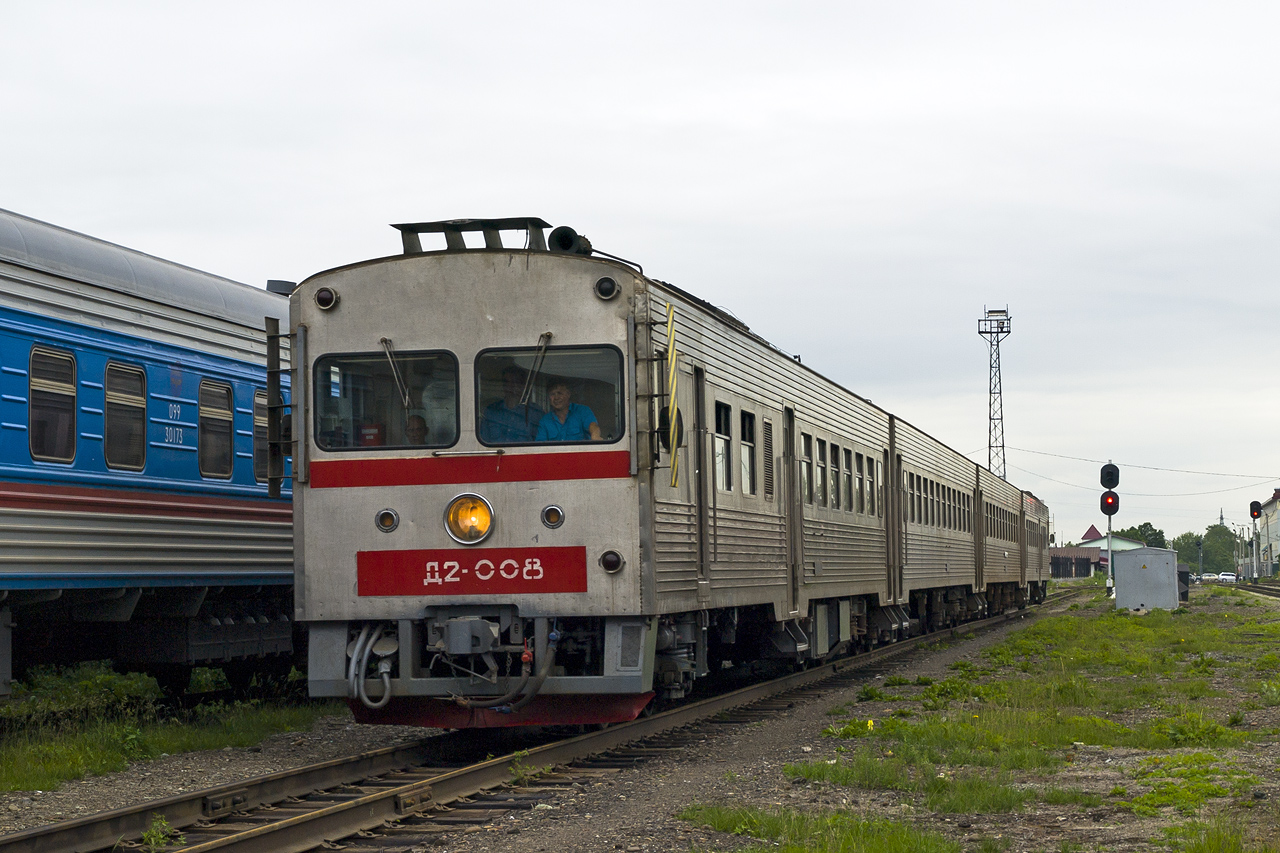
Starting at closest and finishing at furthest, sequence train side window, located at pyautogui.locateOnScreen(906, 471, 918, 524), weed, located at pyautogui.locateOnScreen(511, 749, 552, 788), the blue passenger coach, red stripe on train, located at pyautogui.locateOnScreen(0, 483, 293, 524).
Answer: weed, located at pyautogui.locateOnScreen(511, 749, 552, 788) < red stripe on train, located at pyautogui.locateOnScreen(0, 483, 293, 524) < the blue passenger coach < train side window, located at pyautogui.locateOnScreen(906, 471, 918, 524)

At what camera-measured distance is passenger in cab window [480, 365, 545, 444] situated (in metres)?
10.0

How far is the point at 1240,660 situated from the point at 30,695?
14.4 metres

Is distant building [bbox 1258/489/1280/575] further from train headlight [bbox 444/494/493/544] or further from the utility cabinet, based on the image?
train headlight [bbox 444/494/493/544]

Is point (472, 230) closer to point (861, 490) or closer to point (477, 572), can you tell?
point (477, 572)

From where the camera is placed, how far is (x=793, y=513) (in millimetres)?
14688

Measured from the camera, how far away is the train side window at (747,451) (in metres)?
12.8

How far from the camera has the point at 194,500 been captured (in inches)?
497

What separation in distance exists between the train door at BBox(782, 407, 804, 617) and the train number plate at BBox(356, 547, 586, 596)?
16.2 feet

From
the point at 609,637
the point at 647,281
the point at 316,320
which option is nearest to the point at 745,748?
the point at 609,637

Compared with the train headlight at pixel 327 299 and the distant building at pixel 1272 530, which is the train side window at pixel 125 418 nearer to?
the train headlight at pixel 327 299

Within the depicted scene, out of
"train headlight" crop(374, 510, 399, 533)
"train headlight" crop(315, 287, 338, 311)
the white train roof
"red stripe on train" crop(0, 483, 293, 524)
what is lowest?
"train headlight" crop(374, 510, 399, 533)

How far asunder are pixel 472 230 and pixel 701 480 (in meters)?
2.53

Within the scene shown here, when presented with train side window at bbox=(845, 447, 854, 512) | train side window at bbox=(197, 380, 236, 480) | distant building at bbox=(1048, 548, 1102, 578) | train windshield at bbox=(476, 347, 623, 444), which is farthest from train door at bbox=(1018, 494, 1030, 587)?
distant building at bbox=(1048, 548, 1102, 578)

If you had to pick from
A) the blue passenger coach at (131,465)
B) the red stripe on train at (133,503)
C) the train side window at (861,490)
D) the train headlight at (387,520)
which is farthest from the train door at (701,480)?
the train side window at (861,490)
